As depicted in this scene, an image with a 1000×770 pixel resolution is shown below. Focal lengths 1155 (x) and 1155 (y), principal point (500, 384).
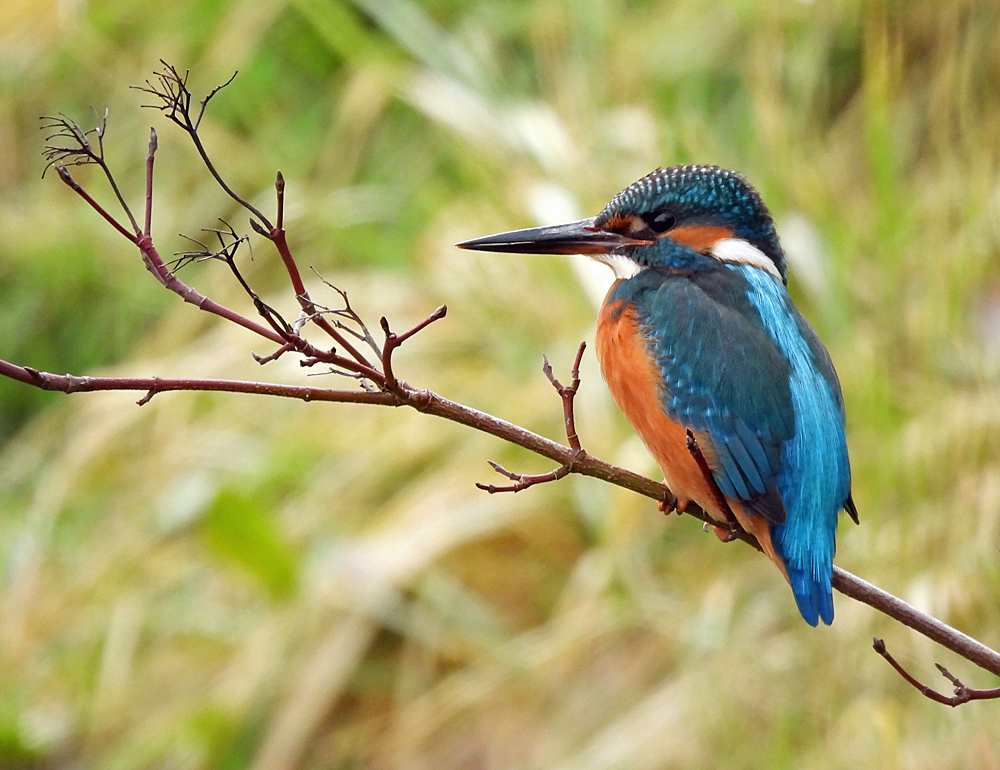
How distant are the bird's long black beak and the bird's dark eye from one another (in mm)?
Result: 34

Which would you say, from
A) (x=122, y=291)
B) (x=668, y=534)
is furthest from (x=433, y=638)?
(x=122, y=291)

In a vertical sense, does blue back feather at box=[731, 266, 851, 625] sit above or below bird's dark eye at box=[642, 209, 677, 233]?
below

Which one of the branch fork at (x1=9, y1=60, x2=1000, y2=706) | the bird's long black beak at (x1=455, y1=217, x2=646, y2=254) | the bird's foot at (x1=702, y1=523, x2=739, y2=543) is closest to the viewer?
the branch fork at (x1=9, y1=60, x2=1000, y2=706)

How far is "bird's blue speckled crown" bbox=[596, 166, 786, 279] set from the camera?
1.71m

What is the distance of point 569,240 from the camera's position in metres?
1.69

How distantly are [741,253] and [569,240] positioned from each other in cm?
27

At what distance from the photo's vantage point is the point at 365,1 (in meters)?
3.23

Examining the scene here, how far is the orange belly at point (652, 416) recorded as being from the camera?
1.52m

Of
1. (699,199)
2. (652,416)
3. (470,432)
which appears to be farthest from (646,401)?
(470,432)

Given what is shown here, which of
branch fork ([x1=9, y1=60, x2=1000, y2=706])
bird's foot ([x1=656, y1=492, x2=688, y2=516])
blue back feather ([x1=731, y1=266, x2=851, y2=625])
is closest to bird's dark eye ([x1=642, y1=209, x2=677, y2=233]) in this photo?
blue back feather ([x1=731, y1=266, x2=851, y2=625])

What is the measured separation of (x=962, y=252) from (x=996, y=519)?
545 millimetres

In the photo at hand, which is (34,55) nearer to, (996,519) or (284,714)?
(284,714)

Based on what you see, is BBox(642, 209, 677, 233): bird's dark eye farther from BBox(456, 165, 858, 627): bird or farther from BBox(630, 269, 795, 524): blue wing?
BBox(630, 269, 795, 524): blue wing

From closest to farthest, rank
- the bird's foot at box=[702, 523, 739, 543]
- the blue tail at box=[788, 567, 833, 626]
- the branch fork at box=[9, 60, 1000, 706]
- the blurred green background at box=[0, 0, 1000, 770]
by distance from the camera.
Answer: the branch fork at box=[9, 60, 1000, 706] → the blue tail at box=[788, 567, 833, 626] → the bird's foot at box=[702, 523, 739, 543] → the blurred green background at box=[0, 0, 1000, 770]
